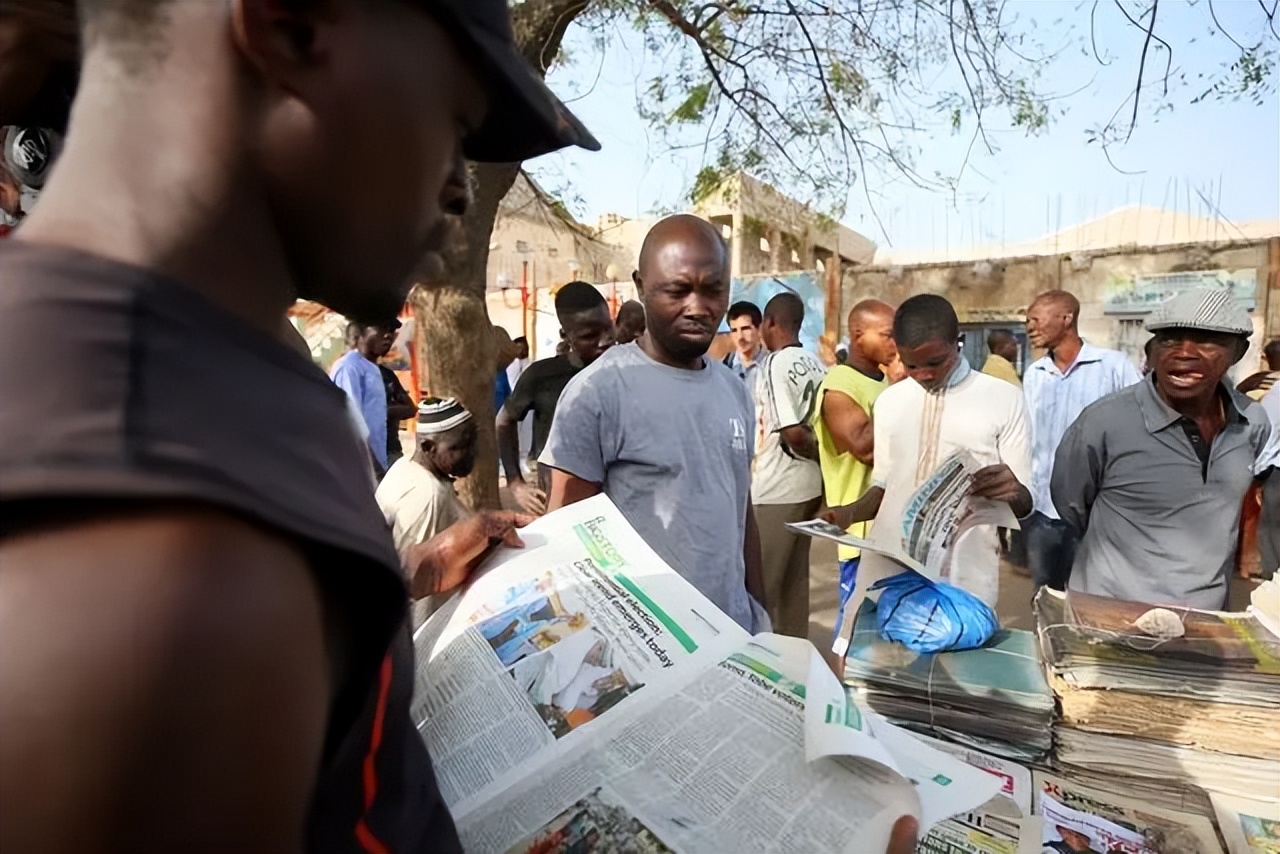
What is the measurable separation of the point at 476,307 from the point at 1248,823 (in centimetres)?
390

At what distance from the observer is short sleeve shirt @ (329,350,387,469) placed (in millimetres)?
4285

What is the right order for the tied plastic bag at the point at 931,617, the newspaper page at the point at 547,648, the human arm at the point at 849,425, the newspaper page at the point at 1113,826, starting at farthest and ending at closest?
the human arm at the point at 849,425
the tied plastic bag at the point at 931,617
the newspaper page at the point at 1113,826
the newspaper page at the point at 547,648

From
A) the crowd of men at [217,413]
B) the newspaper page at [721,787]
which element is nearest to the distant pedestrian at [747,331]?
the newspaper page at [721,787]

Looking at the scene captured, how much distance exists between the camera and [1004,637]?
1.59m

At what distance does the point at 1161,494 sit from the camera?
2279 mm

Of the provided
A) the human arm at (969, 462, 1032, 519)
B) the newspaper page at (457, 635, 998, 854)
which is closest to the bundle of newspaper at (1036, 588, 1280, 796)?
the newspaper page at (457, 635, 998, 854)

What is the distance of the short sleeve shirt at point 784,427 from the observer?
3.39m

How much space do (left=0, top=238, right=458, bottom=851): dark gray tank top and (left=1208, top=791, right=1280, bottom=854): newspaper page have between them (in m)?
1.30

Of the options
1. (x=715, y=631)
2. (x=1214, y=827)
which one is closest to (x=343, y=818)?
(x=715, y=631)

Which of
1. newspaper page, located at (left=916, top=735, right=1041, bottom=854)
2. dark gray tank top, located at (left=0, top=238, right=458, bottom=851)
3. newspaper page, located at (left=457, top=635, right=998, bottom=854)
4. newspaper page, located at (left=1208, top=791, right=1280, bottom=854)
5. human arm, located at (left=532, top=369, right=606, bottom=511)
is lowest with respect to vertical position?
newspaper page, located at (left=1208, top=791, right=1280, bottom=854)

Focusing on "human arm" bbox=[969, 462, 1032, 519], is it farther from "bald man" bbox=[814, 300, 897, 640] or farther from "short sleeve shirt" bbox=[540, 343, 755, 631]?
"bald man" bbox=[814, 300, 897, 640]

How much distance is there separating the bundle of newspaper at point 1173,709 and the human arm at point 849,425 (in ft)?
5.65

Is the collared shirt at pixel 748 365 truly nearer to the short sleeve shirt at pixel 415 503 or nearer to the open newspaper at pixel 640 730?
the short sleeve shirt at pixel 415 503

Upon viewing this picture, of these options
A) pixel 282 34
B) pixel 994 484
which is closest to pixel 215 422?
pixel 282 34
